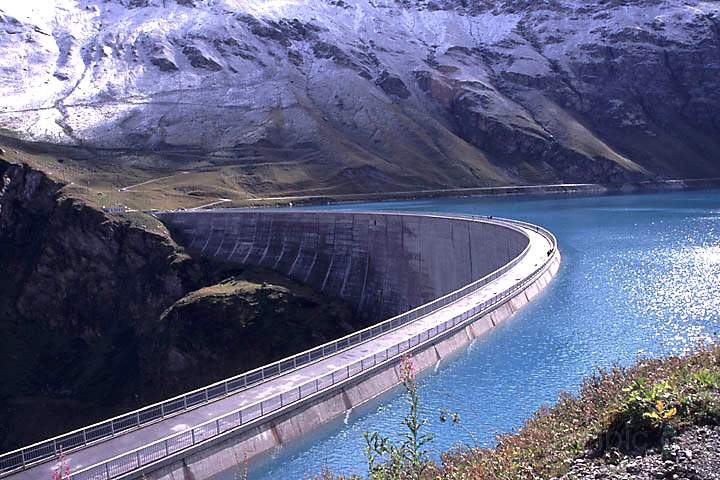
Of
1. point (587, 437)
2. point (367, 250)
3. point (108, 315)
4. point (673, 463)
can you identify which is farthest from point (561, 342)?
point (108, 315)

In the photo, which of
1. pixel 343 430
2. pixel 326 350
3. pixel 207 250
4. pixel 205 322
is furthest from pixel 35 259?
pixel 343 430

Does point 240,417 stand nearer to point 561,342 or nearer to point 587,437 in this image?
point 587,437

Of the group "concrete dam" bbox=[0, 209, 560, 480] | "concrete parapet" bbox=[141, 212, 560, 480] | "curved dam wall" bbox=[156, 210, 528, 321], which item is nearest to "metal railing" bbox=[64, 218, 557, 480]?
"concrete dam" bbox=[0, 209, 560, 480]

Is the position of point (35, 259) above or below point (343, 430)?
below

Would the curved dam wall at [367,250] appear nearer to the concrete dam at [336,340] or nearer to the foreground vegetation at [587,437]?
the concrete dam at [336,340]

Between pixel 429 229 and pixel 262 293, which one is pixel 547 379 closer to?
pixel 429 229

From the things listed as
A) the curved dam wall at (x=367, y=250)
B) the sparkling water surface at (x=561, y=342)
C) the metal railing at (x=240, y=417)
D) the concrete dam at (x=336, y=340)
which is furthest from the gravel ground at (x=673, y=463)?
the curved dam wall at (x=367, y=250)
